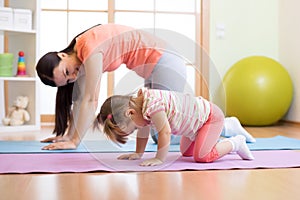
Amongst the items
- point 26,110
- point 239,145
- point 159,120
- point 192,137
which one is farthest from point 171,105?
point 26,110

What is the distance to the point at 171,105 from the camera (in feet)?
4.11

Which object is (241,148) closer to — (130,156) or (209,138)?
(209,138)

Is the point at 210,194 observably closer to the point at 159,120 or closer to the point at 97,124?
the point at 159,120

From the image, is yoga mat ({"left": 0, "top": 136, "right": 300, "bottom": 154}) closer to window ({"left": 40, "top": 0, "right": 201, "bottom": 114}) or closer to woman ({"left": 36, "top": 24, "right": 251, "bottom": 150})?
woman ({"left": 36, "top": 24, "right": 251, "bottom": 150})

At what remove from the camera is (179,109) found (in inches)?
50.1

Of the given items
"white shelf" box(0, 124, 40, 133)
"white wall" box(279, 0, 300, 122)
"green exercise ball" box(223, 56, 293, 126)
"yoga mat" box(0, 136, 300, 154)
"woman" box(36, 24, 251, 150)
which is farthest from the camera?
"white wall" box(279, 0, 300, 122)

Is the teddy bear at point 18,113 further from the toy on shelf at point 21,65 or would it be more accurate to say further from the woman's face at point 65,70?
the woman's face at point 65,70

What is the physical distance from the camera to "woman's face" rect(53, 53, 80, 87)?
4.92 feet

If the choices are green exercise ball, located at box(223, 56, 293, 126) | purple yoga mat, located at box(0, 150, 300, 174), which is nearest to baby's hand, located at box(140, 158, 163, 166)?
purple yoga mat, located at box(0, 150, 300, 174)

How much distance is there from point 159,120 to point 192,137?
8.8 inches

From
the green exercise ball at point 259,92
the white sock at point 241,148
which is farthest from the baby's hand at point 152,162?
the green exercise ball at point 259,92

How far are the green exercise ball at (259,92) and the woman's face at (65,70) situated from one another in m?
1.66

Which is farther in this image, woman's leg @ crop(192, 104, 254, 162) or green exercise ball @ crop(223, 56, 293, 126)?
green exercise ball @ crop(223, 56, 293, 126)

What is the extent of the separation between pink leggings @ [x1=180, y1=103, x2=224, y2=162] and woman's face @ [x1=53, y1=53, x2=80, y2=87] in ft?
1.63
